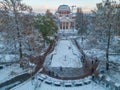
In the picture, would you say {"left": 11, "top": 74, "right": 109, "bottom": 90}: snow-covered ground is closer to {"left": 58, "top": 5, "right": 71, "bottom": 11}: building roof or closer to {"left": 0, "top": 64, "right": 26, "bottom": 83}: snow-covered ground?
{"left": 0, "top": 64, "right": 26, "bottom": 83}: snow-covered ground

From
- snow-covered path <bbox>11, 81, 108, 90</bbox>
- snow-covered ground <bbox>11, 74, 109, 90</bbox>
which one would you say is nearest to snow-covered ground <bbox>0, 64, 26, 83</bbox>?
snow-covered ground <bbox>11, 74, 109, 90</bbox>

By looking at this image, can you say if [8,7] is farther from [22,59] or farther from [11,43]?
[22,59]

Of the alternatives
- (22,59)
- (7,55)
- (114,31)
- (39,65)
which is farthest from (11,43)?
(114,31)

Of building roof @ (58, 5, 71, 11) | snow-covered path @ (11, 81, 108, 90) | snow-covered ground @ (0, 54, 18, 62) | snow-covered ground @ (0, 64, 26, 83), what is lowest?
snow-covered path @ (11, 81, 108, 90)

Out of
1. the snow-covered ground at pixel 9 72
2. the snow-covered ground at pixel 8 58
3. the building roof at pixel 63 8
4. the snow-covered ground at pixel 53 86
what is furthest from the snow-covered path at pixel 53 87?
the building roof at pixel 63 8

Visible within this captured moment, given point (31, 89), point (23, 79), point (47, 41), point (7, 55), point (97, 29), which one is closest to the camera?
point (31, 89)

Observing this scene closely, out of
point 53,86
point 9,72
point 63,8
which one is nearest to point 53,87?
point 53,86

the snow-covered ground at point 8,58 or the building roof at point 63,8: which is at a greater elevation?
the building roof at point 63,8

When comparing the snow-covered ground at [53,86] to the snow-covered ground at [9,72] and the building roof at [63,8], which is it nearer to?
the snow-covered ground at [9,72]
